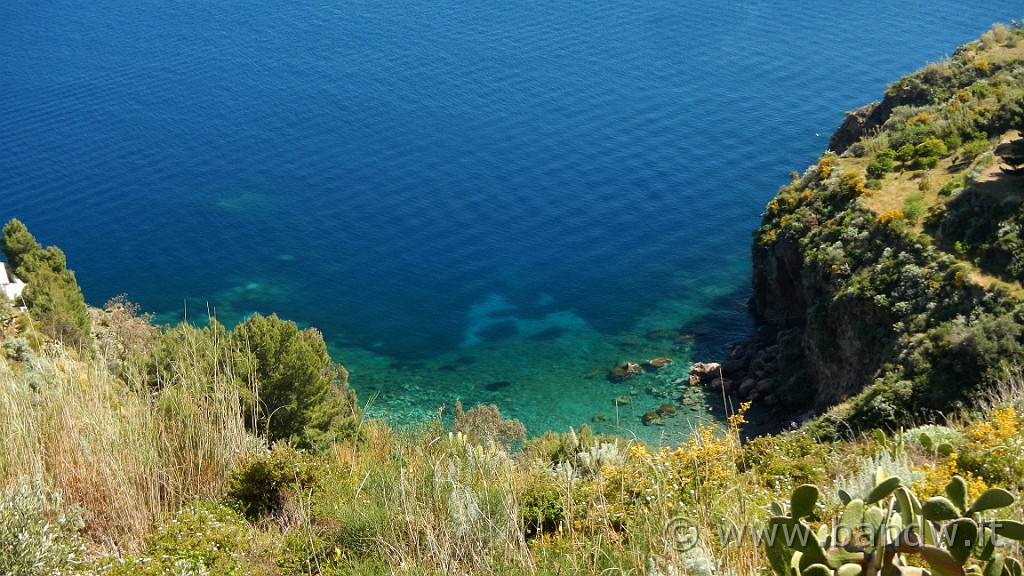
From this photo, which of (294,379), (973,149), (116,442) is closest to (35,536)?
(116,442)

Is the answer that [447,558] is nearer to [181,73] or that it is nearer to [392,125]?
[392,125]

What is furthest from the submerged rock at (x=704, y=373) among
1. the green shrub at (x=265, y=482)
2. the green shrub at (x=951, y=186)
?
the green shrub at (x=265, y=482)

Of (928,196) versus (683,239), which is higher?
(683,239)

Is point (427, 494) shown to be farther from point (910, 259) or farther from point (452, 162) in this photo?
point (452, 162)

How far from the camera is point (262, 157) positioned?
57938mm

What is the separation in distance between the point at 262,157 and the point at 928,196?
42.9 m

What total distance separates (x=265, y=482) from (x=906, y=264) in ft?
78.2

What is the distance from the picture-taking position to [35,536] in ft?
18.0

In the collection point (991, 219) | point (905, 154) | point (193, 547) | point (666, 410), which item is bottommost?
point (193, 547)

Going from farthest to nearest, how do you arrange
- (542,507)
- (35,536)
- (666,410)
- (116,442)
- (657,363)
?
(657,363) < (666,410) < (542,507) < (116,442) < (35,536)

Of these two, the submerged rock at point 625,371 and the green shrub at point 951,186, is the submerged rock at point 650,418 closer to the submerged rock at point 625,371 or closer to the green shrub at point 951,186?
the submerged rock at point 625,371

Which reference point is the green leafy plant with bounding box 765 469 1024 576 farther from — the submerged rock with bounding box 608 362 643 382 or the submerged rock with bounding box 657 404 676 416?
the submerged rock with bounding box 608 362 643 382

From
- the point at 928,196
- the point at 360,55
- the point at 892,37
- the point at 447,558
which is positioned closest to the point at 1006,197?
the point at 928,196

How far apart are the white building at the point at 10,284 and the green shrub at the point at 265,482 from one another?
26235 mm
